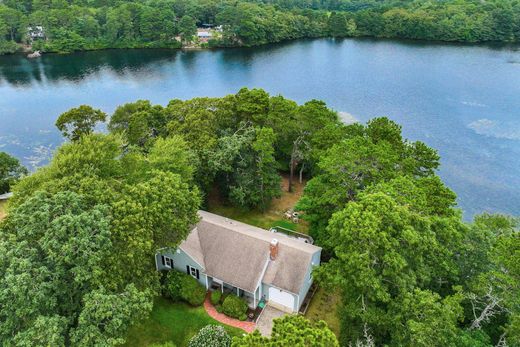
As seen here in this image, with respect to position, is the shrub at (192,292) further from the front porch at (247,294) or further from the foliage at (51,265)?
the foliage at (51,265)

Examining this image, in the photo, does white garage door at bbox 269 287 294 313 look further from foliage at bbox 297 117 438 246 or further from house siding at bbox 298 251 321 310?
foliage at bbox 297 117 438 246

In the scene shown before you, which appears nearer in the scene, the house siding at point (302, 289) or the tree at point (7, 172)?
the house siding at point (302, 289)

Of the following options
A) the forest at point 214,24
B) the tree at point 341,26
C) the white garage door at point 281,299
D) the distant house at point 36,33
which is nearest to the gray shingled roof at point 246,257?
the white garage door at point 281,299

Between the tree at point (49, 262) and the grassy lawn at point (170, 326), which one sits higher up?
the tree at point (49, 262)

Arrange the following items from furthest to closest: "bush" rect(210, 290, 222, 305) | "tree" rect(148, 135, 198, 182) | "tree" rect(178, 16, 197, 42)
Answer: "tree" rect(178, 16, 197, 42)
"tree" rect(148, 135, 198, 182)
"bush" rect(210, 290, 222, 305)

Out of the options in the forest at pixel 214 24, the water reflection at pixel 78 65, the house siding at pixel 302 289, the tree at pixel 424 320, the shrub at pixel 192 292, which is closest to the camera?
the tree at pixel 424 320

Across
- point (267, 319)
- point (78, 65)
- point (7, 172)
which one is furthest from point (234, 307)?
point (78, 65)

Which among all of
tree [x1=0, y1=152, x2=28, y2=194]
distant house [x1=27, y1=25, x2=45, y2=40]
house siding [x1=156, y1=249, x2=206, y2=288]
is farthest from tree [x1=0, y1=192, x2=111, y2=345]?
distant house [x1=27, y1=25, x2=45, y2=40]
